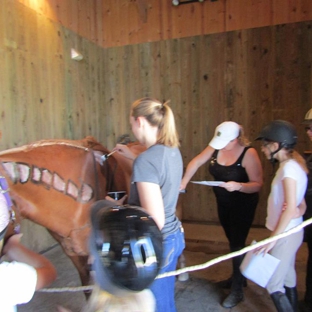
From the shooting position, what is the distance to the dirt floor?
7.20 feet

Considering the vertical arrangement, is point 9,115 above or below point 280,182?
above

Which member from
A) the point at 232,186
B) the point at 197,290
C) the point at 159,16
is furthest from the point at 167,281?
the point at 159,16

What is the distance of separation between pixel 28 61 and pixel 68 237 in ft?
7.20

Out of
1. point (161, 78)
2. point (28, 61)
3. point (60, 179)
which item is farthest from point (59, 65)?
point (60, 179)

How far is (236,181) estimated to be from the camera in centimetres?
209

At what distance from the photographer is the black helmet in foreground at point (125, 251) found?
68 cm

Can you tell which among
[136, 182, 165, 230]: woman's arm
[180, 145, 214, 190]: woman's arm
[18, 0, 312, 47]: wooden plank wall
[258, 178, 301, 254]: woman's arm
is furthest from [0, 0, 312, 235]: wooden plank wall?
[258, 178, 301, 254]: woman's arm

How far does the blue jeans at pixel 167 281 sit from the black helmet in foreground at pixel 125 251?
496mm

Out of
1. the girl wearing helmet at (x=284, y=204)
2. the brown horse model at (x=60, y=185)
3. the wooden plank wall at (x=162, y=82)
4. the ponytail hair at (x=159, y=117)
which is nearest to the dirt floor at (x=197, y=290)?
the girl wearing helmet at (x=284, y=204)

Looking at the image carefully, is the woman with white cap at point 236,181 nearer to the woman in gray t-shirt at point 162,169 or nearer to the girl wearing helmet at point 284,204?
the girl wearing helmet at point 284,204

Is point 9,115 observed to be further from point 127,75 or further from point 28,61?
point 127,75

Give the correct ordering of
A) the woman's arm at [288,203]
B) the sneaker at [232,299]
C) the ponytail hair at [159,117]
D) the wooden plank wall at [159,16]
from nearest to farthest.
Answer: the ponytail hair at [159,117] < the woman's arm at [288,203] < the sneaker at [232,299] < the wooden plank wall at [159,16]

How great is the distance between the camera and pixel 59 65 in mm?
3488

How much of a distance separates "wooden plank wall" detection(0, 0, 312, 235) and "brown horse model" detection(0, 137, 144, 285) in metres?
1.48
